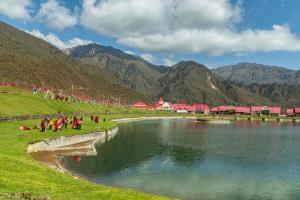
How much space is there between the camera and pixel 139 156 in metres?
69.6

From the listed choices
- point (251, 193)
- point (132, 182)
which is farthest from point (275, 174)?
point (132, 182)

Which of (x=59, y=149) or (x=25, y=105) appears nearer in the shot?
(x=59, y=149)

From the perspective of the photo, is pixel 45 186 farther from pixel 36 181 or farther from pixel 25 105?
pixel 25 105

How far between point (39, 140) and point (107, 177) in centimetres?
1595

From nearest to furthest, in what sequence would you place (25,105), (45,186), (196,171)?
(45,186) < (196,171) < (25,105)

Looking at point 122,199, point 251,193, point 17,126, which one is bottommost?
point 251,193

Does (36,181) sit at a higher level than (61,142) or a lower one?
lower

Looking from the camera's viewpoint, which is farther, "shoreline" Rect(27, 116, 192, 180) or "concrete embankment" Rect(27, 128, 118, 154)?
"concrete embankment" Rect(27, 128, 118, 154)

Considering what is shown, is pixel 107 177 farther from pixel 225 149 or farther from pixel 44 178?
pixel 225 149

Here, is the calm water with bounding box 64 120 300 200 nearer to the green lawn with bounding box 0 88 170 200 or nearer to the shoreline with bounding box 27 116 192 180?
the shoreline with bounding box 27 116 192 180

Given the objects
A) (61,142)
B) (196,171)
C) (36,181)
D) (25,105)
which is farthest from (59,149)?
(25,105)

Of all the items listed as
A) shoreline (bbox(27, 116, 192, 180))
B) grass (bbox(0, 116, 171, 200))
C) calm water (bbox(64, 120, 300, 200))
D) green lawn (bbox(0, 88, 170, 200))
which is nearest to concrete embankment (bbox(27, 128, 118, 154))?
shoreline (bbox(27, 116, 192, 180))

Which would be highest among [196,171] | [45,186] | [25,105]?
[25,105]

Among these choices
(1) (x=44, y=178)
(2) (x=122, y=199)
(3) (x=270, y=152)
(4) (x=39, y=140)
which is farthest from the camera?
(3) (x=270, y=152)
